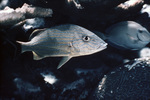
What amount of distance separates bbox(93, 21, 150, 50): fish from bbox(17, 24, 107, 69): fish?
3.38ft

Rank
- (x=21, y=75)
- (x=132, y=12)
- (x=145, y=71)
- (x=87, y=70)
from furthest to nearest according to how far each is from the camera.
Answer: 1. (x=132, y=12)
2. (x=87, y=70)
3. (x=21, y=75)
4. (x=145, y=71)

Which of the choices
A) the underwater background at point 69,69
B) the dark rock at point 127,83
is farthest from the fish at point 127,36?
the dark rock at point 127,83

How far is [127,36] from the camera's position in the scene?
2.74m

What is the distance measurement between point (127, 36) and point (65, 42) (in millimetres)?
1605

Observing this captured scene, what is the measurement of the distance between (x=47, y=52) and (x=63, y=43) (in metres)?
→ 0.27

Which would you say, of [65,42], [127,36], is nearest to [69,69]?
[65,42]

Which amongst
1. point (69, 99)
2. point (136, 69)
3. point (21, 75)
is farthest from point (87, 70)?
point (21, 75)

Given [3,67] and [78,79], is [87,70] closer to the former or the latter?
[78,79]

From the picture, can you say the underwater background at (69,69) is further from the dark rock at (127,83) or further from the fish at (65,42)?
the fish at (65,42)

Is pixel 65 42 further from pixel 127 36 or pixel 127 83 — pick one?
pixel 127 36

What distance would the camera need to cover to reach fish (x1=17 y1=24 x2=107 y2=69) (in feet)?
5.75

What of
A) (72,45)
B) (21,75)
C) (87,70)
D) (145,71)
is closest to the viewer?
(72,45)

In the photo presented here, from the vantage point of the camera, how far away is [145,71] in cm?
240

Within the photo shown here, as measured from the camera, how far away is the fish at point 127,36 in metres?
2.71
